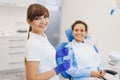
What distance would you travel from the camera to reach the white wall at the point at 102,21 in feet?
9.31

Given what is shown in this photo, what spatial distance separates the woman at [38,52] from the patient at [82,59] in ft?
2.59

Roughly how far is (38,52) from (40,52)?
0.05 feet

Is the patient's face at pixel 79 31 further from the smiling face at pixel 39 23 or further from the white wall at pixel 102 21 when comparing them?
the smiling face at pixel 39 23

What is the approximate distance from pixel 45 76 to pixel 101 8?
1952mm

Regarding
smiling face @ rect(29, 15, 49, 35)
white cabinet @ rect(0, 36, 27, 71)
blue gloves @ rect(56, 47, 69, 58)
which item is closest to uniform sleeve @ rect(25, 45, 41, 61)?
smiling face @ rect(29, 15, 49, 35)

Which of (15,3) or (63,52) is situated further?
(15,3)

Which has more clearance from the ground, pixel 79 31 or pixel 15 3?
pixel 15 3

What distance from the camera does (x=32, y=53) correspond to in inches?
52.6

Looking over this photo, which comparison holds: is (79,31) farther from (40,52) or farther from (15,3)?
(15,3)

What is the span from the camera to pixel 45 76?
1.35 meters

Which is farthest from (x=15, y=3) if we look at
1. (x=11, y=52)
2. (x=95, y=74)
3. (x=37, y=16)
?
(x=37, y=16)

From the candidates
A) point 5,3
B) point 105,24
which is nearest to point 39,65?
point 105,24

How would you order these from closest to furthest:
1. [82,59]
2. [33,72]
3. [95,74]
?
[33,72] → [95,74] → [82,59]

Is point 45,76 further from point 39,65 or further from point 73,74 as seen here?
point 73,74
